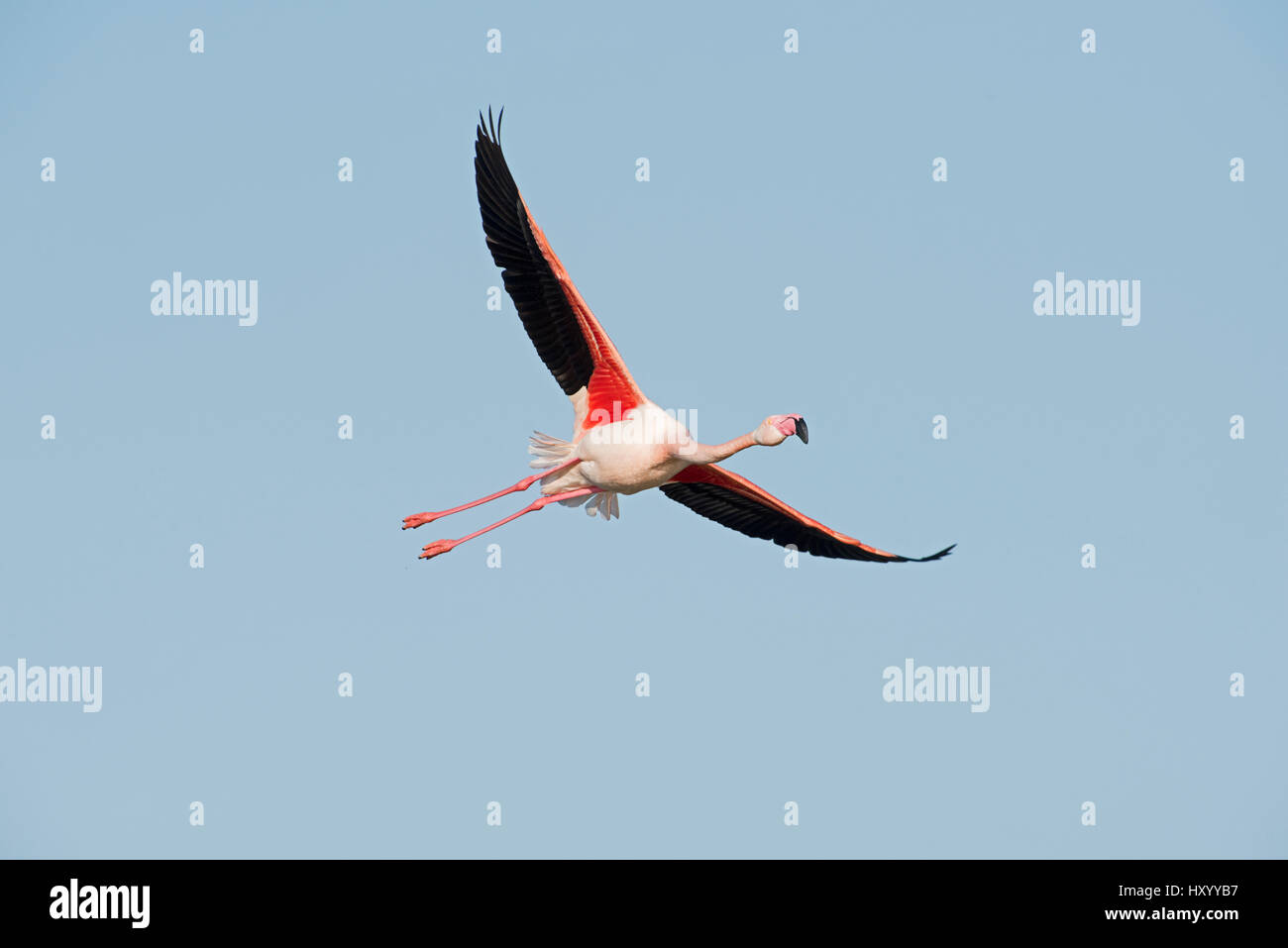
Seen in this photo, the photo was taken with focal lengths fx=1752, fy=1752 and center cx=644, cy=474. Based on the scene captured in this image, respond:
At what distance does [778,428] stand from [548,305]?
12.1 ft

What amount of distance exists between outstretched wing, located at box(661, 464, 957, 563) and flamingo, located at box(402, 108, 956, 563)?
0.04 meters

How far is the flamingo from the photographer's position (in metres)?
23.5

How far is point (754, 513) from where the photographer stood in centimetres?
2730

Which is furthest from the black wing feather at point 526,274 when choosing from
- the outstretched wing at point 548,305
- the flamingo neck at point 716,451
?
the flamingo neck at point 716,451

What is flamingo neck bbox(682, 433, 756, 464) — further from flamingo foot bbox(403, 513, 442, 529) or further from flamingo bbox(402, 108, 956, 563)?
flamingo foot bbox(403, 513, 442, 529)

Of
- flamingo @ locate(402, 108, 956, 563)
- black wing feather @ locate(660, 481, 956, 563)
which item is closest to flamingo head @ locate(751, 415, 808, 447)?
flamingo @ locate(402, 108, 956, 563)

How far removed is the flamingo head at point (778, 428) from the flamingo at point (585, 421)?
0.04 feet

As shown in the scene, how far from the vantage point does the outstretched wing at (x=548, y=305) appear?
2345 centimetres

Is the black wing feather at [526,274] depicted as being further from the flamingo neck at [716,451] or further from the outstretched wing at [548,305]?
the flamingo neck at [716,451]

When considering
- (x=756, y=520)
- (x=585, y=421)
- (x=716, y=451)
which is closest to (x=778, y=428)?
(x=716, y=451)
